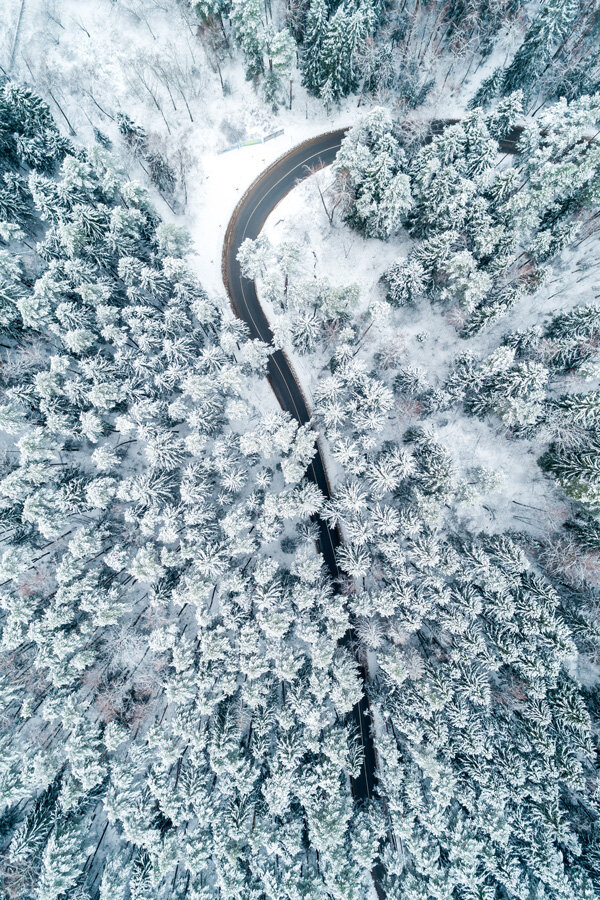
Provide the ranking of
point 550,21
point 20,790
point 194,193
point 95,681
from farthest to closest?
point 194,193 → point 95,681 → point 550,21 → point 20,790

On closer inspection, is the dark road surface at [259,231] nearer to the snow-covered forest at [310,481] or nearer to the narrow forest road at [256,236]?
the narrow forest road at [256,236]

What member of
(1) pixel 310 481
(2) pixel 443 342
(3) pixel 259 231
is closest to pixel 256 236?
(3) pixel 259 231

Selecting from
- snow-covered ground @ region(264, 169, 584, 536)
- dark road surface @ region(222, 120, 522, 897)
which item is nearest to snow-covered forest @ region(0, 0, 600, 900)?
snow-covered ground @ region(264, 169, 584, 536)

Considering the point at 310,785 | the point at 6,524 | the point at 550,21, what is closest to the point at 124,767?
the point at 310,785

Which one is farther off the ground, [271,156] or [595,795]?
[271,156]

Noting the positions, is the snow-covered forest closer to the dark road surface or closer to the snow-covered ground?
the snow-covered ground

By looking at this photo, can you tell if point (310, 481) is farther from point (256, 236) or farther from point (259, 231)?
point (259, 231)

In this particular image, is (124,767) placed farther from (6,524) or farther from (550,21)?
(550,21)

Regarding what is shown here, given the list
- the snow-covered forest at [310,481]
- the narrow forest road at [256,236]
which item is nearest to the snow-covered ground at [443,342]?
the snow-covered forest at [310,481]
